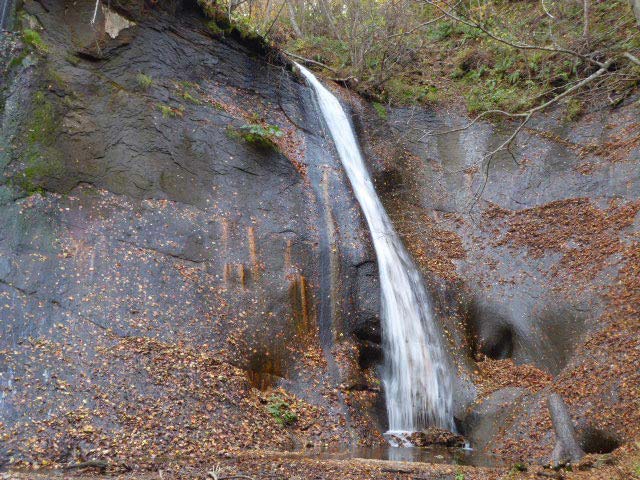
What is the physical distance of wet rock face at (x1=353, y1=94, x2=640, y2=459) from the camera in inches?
337

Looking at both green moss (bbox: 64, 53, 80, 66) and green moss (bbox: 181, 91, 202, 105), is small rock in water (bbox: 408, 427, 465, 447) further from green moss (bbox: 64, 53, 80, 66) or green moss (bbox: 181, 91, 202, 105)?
green moss (bbox: 64, 53, 80, 66)

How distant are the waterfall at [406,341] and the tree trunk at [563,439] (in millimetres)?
2792

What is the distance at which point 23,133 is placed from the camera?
848 centimetres

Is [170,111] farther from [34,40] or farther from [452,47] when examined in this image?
[452,47]

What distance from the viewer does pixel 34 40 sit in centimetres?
933

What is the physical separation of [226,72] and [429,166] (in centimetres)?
659

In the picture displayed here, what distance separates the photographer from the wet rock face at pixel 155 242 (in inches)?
268

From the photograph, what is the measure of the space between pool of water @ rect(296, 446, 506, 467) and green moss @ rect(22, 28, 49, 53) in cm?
875

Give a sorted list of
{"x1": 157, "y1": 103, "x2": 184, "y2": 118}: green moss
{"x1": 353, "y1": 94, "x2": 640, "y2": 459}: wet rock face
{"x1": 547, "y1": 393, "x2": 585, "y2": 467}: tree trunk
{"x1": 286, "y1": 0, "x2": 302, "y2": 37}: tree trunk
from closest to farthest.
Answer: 1. {"x1": 547, "y1": 393, "x2": 585, "y2": 467}: tree trunk
2. {"x1": 353, "y1": 94, "x2": 640, "y2": 459}: wet rock face
3. {"x1": 157, "y1": 103, "x2": 184, "y2": 118}: green moss
4. {"x1": 286, "y1": 0, "x2": 302, "y2": 37}: tree trunk

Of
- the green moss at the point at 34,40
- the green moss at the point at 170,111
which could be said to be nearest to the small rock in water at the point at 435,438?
the green moss at the point at 170,111

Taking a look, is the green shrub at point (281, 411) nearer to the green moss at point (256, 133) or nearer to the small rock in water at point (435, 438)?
the small rock in water at point (435, 438)

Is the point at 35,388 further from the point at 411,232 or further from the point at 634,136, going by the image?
the point at 634,136

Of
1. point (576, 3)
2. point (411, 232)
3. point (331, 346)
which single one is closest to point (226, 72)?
point (411, 232)

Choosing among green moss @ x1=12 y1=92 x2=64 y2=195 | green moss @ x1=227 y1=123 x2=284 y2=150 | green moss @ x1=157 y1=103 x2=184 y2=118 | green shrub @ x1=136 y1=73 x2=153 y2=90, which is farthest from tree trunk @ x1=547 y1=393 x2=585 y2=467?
green shrub @ x1=136 y1=73 x2=153 y2=90
